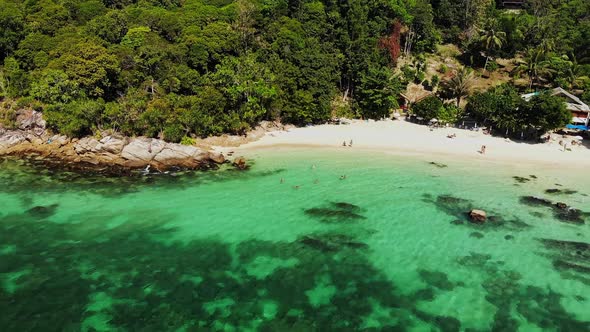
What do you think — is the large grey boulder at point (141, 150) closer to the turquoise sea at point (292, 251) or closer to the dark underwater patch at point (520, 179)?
the turquoise sea at point (292, 251)

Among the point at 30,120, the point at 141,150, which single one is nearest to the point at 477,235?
the point at 141,150

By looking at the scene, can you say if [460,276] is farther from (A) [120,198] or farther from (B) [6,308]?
(A) [120,198]

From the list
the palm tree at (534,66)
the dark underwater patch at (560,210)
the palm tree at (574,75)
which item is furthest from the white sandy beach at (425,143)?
the palm tree at (534,66)

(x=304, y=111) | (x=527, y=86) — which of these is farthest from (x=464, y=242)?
(x=527, y=86)

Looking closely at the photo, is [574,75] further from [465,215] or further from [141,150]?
[141,150]

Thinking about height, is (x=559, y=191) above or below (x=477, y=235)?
above

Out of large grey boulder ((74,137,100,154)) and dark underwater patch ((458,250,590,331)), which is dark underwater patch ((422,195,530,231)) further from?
large grey boulder ((74,137,100,154))

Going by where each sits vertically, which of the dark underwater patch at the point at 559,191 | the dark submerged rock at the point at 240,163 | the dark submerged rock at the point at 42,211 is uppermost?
the dark submerged rock at the point at 240,163
